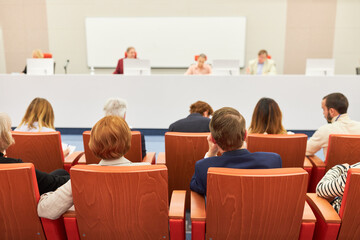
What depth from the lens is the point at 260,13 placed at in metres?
6.93

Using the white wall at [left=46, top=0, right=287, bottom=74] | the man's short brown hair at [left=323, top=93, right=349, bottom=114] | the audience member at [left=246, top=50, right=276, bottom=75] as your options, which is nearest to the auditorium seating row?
the man's short brown hair at [left=323, top=93, right=349, bottom=114]

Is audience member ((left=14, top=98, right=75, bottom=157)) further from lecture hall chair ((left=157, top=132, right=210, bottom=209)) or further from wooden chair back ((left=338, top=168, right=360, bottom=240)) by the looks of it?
wooden chair back ((left=338, top=168, right=360, bottom=240))

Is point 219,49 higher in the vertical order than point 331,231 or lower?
higher

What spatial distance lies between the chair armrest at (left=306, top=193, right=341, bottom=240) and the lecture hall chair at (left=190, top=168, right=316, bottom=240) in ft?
0.18

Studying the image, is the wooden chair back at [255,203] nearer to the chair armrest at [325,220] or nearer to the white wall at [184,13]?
the chair armrest at [325,220]

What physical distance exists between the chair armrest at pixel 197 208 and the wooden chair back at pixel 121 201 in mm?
130

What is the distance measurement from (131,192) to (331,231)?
0.90 meters

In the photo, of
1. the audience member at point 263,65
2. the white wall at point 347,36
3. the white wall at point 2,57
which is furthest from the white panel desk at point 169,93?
the white wall at point 2,57

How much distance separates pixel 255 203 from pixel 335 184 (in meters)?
0.47

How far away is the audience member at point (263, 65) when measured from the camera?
561 cm

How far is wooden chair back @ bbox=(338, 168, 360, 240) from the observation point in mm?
1156

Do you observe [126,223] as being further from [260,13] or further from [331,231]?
[260,13]

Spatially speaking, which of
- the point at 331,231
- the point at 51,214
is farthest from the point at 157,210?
the point at 331,231

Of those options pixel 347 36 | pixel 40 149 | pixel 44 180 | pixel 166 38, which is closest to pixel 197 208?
pixel 44 180
